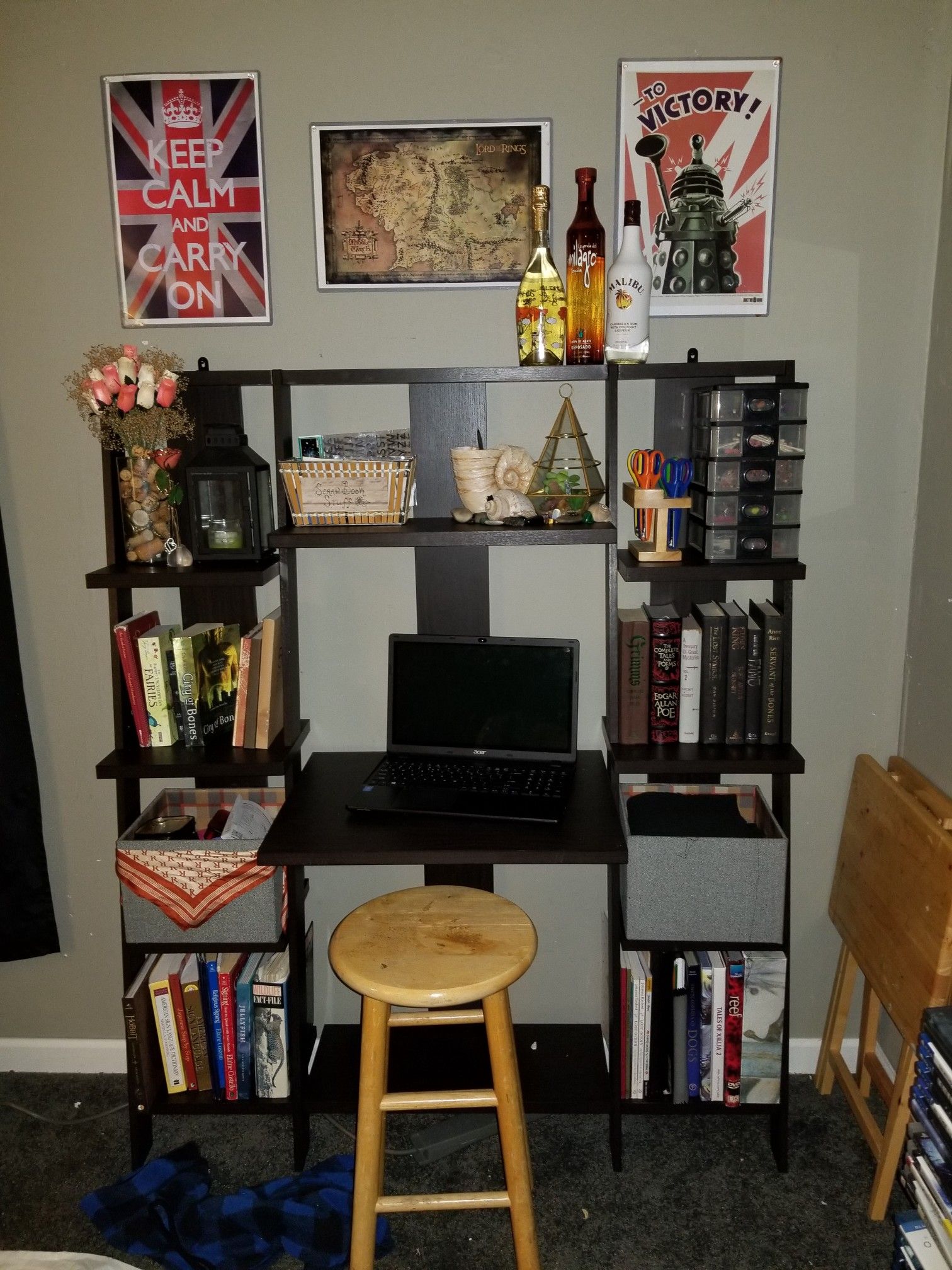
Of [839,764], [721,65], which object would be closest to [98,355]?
[721,65]

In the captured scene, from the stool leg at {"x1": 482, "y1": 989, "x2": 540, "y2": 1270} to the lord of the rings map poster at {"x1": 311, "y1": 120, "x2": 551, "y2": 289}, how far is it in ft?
4.90

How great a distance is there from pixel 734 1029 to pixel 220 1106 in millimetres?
1153

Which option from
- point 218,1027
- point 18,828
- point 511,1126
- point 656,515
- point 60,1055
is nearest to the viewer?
point 511,1126

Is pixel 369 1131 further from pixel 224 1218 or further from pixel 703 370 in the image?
pixel 703 370

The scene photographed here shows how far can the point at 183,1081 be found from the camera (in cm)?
215

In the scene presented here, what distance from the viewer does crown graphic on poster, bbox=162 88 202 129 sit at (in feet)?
6.52

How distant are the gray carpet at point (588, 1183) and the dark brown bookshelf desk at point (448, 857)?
135 millimetres

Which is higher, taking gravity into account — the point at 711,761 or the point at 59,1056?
the point at 711,761

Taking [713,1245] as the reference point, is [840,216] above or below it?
above

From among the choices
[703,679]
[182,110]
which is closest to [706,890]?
[703,679]

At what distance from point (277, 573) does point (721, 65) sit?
4.65 ft

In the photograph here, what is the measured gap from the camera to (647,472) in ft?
6.38

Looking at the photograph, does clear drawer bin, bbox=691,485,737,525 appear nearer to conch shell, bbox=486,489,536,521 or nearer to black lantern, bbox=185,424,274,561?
conch shell, bbox=486,489,536,521

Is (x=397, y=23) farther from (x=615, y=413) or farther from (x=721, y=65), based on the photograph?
(x=615, y=413)
